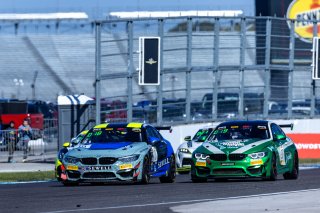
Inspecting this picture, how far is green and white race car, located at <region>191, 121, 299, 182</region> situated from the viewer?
2103cm

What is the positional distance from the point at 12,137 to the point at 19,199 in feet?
60.4

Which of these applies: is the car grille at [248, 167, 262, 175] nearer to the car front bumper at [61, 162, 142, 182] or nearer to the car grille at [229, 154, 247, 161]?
the car grille at [229, 154, 247, 161]

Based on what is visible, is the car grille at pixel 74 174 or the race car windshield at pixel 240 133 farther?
the race car windshield at pixel 240 133

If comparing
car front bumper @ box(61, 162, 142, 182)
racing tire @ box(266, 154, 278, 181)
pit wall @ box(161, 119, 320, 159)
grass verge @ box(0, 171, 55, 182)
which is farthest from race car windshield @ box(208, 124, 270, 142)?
pit wall @ box(161, 119, 320, 159)

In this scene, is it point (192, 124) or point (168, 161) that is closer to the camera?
point (168, 161)

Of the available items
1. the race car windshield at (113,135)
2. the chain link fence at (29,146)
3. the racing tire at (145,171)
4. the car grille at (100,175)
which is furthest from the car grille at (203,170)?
the chain link fence at (29,146)

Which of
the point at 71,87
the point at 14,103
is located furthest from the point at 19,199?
the point at 71,87

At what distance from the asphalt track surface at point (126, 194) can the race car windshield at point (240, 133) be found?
0.91 meters

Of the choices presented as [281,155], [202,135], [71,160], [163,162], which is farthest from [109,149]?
[202,135]

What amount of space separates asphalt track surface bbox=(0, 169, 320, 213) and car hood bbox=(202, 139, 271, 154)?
2.06 feet

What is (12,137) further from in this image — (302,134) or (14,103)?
(14,103)

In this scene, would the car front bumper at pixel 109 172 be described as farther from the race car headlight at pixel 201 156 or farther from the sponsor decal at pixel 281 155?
the sponsor decal at pixel 281 155

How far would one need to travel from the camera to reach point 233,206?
14258mm

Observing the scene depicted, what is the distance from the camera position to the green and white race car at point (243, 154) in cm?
2103
